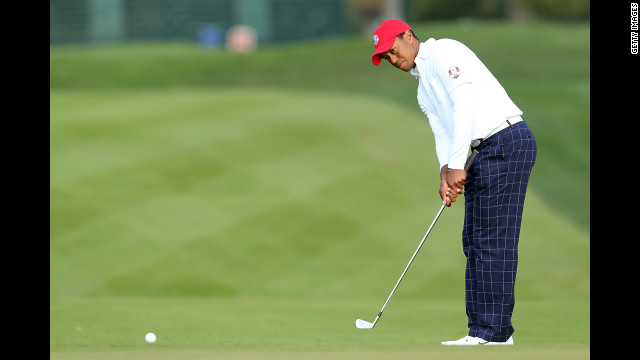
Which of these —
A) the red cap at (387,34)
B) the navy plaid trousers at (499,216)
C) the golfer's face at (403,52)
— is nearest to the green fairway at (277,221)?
the navy plaid trousers at (499,216)

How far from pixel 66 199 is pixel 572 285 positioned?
7.11 m

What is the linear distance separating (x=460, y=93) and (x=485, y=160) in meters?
0.43

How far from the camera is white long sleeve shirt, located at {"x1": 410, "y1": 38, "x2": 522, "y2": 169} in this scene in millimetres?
5488

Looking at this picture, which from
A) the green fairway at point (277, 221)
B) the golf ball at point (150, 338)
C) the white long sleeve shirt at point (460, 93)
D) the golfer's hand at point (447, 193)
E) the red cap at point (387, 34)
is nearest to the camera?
the white long sleeve shirt at point (460, 93)

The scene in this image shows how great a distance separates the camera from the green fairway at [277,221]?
8945 millimetres

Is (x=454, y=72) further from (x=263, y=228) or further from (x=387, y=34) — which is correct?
(x=263, y=228)

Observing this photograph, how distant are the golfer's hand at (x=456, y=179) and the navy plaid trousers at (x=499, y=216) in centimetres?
18

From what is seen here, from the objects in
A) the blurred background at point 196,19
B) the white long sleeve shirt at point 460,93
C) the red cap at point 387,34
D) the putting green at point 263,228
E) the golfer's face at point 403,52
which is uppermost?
the blurred background at point 196,19

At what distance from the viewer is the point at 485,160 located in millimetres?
5668

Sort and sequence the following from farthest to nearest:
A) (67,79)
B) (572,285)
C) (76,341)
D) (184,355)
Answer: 1. (67,79)
2. (572,285)
3. (76,341)
4. (184,355)

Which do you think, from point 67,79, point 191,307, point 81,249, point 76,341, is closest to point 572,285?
point 191,307

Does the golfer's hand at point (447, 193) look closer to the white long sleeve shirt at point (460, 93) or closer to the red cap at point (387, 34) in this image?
the white long sleeve shirt at point (460, 93)

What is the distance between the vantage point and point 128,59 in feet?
80.4
